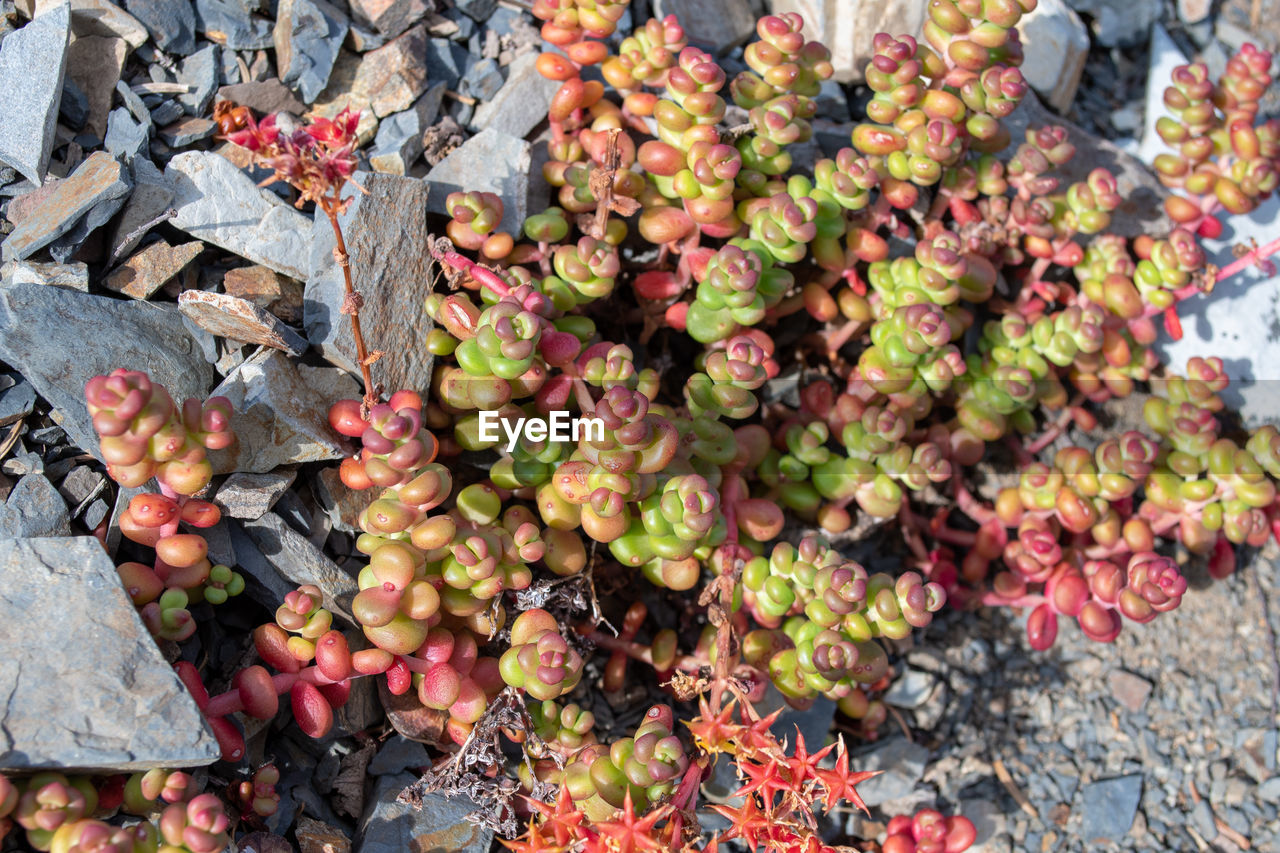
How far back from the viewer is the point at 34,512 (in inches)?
98.7

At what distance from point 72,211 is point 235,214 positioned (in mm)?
428

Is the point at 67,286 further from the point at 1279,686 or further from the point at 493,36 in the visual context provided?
the point at 1279,686

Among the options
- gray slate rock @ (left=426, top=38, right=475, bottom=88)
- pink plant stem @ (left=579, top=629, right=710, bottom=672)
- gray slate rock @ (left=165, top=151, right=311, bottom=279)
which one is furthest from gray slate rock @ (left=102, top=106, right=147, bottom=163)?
pink plant stem @ (left=579, top=629, right=710, bottom=672)

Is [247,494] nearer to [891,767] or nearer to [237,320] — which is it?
[237,320]

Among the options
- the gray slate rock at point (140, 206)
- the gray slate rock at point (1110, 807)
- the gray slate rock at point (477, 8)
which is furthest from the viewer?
the gray slate rock at point (477, 8)

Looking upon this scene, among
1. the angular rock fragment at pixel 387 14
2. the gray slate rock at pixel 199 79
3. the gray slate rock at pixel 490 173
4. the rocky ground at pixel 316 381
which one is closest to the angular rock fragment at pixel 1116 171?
the rocky ground at pixel 316 381

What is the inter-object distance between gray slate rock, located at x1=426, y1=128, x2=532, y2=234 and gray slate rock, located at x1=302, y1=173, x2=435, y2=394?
0.20 m

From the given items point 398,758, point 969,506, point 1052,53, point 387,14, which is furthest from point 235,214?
point 1052,53

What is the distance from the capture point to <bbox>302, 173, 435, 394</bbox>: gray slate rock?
2.85 meters

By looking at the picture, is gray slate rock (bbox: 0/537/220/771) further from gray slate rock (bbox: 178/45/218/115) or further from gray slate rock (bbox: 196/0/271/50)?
gray slate rock (bbox: 196/0/271/50)

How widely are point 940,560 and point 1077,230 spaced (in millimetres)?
1324

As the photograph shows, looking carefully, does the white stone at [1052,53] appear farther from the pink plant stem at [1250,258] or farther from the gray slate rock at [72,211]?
the gray slate rock at [72,211]

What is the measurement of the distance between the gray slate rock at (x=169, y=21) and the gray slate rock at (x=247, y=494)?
1530 mm

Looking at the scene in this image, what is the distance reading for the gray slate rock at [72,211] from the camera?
2.69 meters
